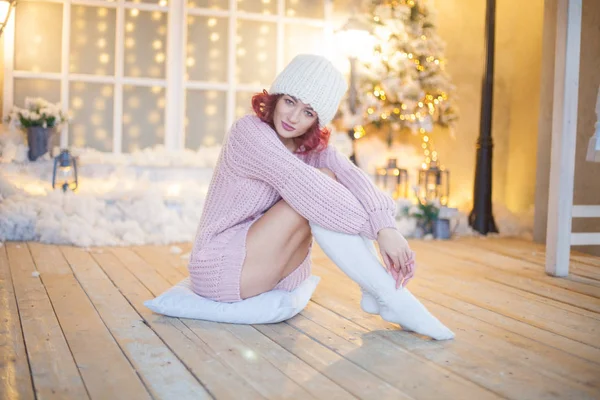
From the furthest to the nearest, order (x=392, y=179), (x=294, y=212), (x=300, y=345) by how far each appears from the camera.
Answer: (x=392, y=179), (x=294, y=212), (x=300, y=345)

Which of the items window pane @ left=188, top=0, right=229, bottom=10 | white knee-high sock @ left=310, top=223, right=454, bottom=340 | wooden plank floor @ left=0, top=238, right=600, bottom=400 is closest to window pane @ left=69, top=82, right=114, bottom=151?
window pane @ left=188, top=0, right=229, bottom=10

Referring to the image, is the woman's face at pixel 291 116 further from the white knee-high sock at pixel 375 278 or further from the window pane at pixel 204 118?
the window pane at pixel 204 118

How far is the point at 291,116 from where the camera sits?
2131 millimetres

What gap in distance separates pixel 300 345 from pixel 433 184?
2.95 meters

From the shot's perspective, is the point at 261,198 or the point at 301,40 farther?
the point at 301,40

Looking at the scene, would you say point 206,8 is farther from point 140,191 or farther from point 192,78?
point 140,191

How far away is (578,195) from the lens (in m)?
3.90

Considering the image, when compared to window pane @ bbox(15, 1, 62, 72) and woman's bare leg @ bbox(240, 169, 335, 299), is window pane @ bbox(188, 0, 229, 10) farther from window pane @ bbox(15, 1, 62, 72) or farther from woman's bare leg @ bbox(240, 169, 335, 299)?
woman's bare leg @ bbox(240, 169, 335, 299)

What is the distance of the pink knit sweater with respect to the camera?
197cm

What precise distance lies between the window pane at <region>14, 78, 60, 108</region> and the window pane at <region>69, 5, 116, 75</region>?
16 cm

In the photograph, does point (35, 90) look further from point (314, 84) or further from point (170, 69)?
point (314, 84)

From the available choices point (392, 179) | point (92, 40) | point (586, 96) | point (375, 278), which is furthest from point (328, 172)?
point (92, 40)

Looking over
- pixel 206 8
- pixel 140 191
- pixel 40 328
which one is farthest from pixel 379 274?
pixel 206 8

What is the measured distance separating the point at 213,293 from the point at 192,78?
269 cm
